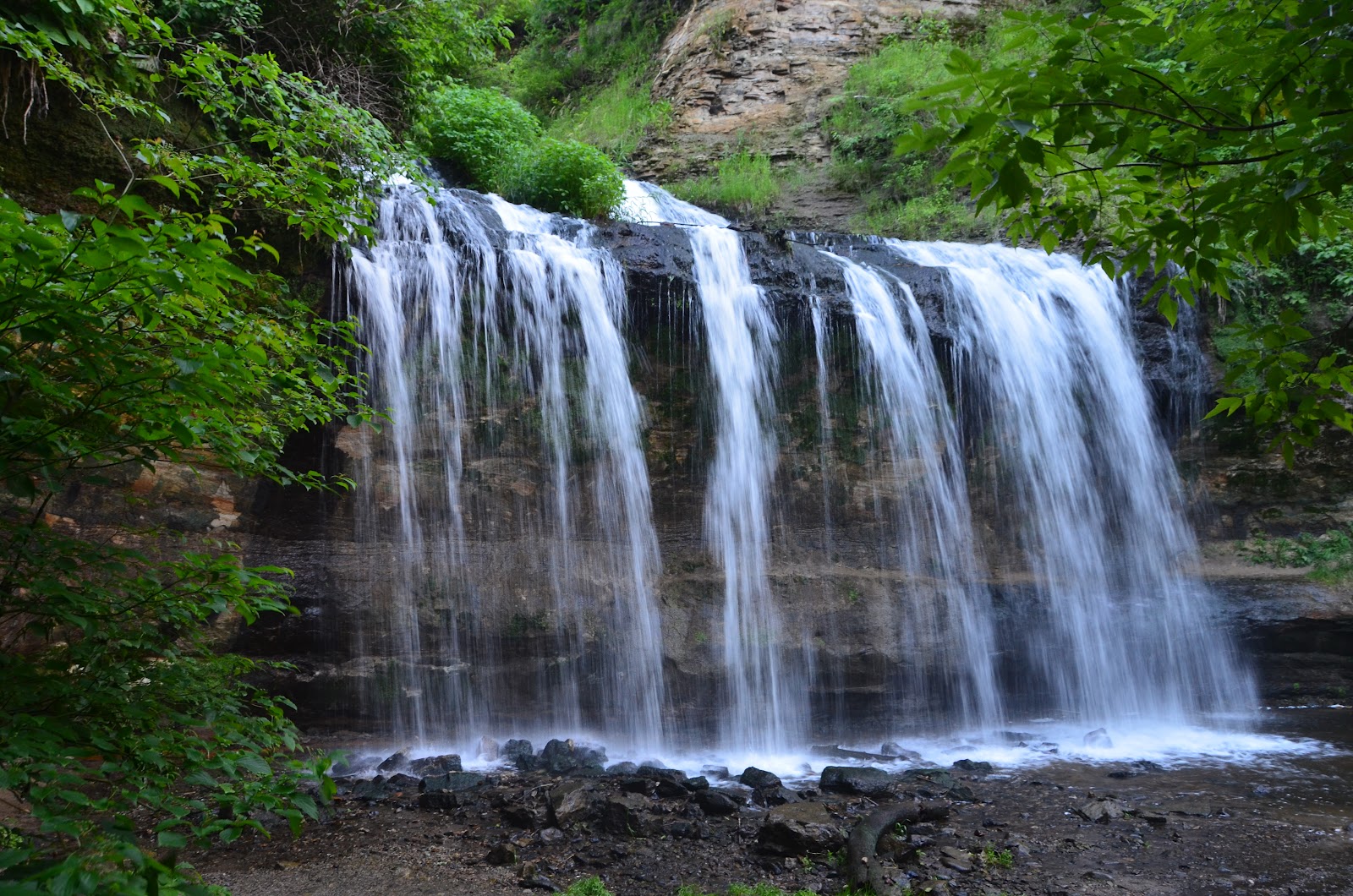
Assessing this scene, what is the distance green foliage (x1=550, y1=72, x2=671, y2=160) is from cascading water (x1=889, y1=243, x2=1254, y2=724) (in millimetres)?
9339

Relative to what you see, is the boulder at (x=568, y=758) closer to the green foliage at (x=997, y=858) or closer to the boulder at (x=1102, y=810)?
the green foliage at (x=997, y=858)

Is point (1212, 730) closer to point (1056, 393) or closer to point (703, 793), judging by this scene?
point (1056, 393)

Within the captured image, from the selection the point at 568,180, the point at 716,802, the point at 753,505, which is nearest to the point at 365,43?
the point at 568,180

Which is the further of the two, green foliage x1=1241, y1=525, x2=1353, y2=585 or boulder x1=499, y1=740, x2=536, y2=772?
green foliage x1=1241, y1=525, x2=1353, y2=585

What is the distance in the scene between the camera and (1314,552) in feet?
34.2

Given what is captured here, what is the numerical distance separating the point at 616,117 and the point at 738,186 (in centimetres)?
487

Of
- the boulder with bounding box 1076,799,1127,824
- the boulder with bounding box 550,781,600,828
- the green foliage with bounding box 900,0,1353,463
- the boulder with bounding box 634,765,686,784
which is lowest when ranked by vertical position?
the boulder with bounding box 1076,799,1127,824

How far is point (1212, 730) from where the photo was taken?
9461mm

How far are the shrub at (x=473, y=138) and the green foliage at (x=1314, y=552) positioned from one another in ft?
37.6

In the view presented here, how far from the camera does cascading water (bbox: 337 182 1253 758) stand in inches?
320

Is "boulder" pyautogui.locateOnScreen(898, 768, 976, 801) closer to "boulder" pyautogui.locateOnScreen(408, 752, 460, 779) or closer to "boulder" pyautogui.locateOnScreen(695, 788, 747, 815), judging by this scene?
"boulder" pyautogui.locateOnScreen(695, 788, 747, 815)

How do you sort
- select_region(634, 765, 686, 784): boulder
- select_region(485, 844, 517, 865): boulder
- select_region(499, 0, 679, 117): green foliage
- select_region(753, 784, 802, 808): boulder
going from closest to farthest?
select_region(485, 844, 517, 865): boulder, select_region(753, 784, 802, 808): boulder, select_region(634, 765, 686, 784): boulder, select_region(499, 0, 679, 117): green foliage

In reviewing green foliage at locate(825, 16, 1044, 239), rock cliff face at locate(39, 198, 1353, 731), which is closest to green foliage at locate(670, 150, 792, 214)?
green foliage at locate(825, 16, 1044, 239)

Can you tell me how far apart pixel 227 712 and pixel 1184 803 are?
22.6 ft
